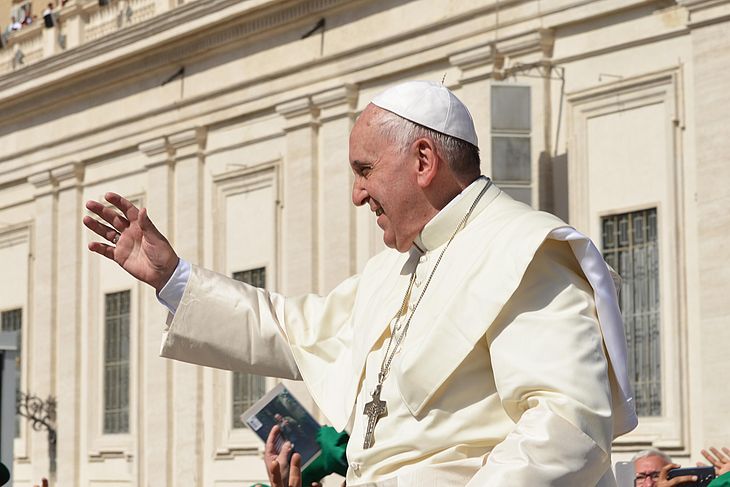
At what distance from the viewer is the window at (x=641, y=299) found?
1562 cm

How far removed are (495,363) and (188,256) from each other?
19142 millimetres

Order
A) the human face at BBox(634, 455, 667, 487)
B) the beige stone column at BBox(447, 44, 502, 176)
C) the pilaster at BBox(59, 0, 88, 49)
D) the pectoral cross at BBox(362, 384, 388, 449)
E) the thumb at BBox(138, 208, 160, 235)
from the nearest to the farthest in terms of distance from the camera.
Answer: the pectoral cross at BBox(362, 384, 388, 449), the thumb at BBox(138, 208, 160, 235), the human face at BBox(634, 455, 667, 487), the beige stone column at BBox(447, 44, 502, 176), the pilaster at BBox(59, 0, 88, 49)

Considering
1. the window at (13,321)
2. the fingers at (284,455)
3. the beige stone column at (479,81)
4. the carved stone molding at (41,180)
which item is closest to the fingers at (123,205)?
the fingers at (284,455)

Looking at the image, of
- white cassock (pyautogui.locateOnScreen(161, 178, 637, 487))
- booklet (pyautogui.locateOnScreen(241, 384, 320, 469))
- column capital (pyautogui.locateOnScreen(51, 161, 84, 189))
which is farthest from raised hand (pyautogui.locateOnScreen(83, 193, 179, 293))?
column capital (pyautogui.locateOnScreen(51, 161, 84, 189))

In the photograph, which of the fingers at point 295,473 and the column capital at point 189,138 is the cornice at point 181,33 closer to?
the column capital at point 189,138

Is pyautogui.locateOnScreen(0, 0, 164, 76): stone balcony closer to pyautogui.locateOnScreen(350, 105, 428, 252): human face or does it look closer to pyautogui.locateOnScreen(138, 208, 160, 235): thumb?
pyautogui.locateOnScreen(138, 208, 160, 235): thumb

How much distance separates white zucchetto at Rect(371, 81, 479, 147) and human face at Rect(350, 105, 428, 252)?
0.05m

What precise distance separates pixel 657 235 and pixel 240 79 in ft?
24.5

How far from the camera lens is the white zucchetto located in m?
3.50

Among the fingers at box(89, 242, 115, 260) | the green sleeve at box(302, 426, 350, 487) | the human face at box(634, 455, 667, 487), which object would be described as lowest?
the human face at box(634, 455, 667, 487)

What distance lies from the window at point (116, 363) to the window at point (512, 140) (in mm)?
8278

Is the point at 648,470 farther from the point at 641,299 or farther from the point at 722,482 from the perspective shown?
the point at 641,299

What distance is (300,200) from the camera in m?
20.3

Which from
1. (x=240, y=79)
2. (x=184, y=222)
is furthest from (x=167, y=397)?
(x=240, y=79)
